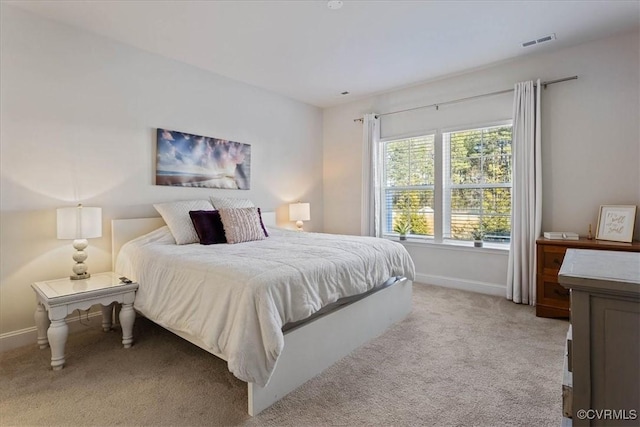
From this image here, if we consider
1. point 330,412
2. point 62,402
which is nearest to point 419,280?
point 330,412

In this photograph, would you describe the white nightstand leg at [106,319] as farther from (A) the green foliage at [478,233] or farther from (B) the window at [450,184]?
(A) the green foliage at [478,233]

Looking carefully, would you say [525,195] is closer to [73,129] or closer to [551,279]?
[551,279]

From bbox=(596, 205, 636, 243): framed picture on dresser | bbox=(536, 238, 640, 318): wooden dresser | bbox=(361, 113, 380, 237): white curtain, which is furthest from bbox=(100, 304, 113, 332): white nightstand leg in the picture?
bbox=(596, 205, 636, 243): framed picture on dresser

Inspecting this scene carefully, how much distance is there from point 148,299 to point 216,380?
0.84 meters

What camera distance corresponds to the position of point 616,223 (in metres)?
2.92

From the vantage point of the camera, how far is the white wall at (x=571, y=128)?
2.97 m

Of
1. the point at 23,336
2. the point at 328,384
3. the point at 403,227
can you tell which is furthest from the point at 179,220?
the point at 403,227

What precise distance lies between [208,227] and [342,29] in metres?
2.17

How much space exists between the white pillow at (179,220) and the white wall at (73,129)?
280 millimetres

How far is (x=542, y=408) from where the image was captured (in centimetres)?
170

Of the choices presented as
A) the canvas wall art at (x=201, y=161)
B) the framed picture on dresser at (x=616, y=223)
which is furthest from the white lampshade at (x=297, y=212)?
the framed picture on dresser at (x=616, y=223)

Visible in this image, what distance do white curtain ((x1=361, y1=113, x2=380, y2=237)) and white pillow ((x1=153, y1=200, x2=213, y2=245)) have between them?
2.44 metres

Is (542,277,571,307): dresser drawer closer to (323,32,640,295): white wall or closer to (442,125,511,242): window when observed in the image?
(323,32,640,295): white wall

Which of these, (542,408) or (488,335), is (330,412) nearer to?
(542,408)
